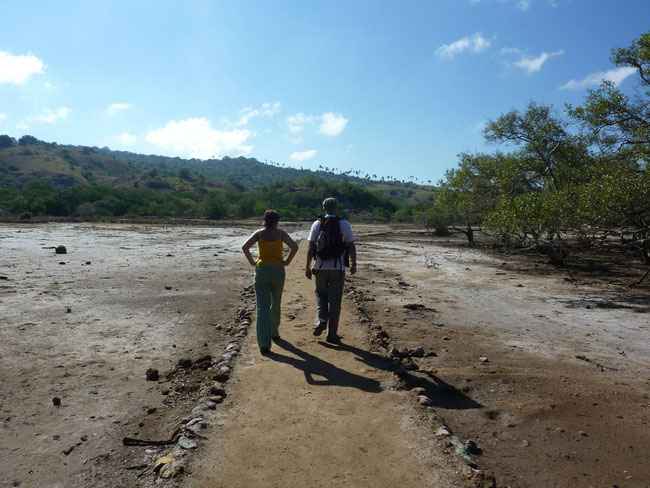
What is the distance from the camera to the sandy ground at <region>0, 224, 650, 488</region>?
11.4 ft

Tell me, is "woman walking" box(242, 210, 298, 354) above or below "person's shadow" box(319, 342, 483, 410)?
above

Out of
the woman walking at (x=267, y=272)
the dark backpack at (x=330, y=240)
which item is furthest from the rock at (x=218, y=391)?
the dark backpack at (x=330, y=240)

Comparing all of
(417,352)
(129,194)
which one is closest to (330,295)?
(417,352)

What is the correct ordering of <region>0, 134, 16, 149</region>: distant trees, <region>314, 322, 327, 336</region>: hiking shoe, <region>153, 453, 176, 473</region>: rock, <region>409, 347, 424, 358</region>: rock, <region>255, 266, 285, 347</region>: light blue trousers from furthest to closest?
<region>0, 134, 16, 149</region>: distant trees
<region>314, 322, 327, 336</region>: hiking shoe
<region>409, 347, 424, 358</region>: rock
<region>255, 266, 285, 347</region>: light blue trousers
<region>153, 453, 176, 473</region>: rock

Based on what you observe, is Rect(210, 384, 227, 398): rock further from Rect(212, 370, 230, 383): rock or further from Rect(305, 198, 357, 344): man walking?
Rect(305, 198, 357, 344): man walking

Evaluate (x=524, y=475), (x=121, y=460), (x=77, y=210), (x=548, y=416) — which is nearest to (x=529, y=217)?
(x=548, y=416)

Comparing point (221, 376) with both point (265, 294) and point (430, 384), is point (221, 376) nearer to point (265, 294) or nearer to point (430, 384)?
point (265, 294)

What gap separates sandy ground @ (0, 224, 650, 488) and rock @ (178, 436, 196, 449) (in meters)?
0.08

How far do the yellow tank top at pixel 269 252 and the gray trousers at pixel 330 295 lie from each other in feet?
2.09

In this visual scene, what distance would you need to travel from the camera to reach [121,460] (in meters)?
3.62

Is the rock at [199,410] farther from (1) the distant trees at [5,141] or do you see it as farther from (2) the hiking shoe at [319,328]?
(1) the distant trees at [5,141]

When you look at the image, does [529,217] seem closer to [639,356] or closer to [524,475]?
[639,356]

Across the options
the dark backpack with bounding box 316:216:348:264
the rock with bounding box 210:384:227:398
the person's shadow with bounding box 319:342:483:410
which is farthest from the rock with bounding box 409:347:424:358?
the rock with bounding box 210:384:227:398

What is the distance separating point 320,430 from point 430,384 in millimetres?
1831
